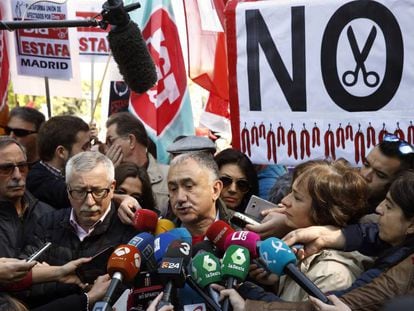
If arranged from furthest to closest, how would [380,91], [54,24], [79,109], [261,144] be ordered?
[79,109] → [261,144] → [380,91] → [54,24]

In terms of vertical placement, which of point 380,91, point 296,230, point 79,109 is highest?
point 380,91

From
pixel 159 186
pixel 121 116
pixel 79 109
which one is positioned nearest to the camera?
pixel 159 186

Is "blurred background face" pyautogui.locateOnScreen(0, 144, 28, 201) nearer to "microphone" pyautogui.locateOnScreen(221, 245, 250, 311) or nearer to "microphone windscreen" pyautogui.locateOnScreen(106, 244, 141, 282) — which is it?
"microphone windscreen" pyautogui.locateOnScreen(106, 244, 141, 282)

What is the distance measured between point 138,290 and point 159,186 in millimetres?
2228

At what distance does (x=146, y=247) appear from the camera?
464 cm

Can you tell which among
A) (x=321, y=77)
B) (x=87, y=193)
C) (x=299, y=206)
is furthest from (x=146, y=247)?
(x=321, y=77)

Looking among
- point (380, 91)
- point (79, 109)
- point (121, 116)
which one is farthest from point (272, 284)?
point (79, 109)

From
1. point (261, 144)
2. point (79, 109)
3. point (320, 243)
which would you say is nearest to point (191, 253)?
point (320, 243)

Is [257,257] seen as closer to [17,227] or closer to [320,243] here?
[320,243]

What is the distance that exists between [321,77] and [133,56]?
1.23 meters

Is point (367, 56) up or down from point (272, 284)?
up

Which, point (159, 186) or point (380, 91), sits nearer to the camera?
point (380, 91)

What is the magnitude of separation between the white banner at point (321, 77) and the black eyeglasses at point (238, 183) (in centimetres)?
18

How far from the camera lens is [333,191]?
Result: 183 inches
